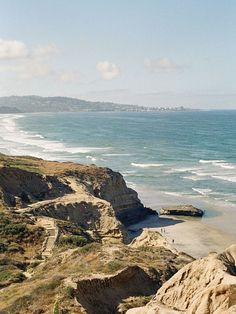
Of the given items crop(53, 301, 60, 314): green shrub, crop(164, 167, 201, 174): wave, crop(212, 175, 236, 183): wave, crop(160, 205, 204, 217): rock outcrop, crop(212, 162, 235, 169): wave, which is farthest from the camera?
crop(212, 162, 235, 169): wave

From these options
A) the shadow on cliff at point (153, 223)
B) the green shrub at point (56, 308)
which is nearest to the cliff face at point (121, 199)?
the shadow on cliff at point (153, 223)

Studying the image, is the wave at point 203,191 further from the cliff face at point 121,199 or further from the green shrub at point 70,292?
the green shrub at point 70,292

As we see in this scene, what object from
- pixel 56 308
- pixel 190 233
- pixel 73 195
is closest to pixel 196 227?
pixel 190 233

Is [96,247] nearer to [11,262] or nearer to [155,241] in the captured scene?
[11,262]

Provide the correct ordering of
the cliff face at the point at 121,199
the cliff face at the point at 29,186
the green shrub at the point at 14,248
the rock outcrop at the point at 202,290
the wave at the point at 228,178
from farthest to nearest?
the wave at the point at 228,178 → the cliff face at the point at 121,199 → the cliff face at the point at 29,186 → the green shrub at the point at 14,248 → the rock outcrop at the point at 202,290

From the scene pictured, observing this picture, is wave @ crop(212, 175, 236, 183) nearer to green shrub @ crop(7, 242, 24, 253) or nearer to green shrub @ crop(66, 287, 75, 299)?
green shrub @ crop(7, 242, 24, 253)

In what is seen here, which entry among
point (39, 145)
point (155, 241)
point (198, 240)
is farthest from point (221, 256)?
point (39, 145)

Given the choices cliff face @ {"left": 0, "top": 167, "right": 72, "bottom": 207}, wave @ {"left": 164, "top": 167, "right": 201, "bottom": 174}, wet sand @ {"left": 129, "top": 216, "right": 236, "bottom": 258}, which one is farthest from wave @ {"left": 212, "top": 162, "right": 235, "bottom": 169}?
cliff face @ {"left": 0, "top": 167, "right": 72, "bottom": 207}
